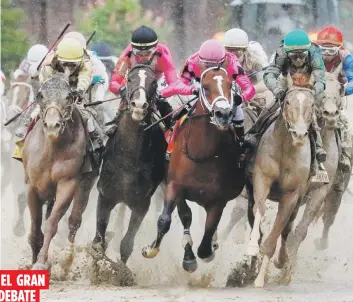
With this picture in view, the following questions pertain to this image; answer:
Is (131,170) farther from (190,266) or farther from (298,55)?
(298,55)

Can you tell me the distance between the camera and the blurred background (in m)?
28.8

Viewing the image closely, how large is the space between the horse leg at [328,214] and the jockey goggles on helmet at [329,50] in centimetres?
194

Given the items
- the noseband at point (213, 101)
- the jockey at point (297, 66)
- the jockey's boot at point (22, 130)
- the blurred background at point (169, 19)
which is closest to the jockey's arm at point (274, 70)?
the jockey at point (297, 66)

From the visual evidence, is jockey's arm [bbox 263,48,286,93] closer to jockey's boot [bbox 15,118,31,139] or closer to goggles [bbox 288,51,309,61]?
goggles [bbox 288,51,309,61]

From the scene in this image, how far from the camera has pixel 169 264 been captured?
14.9 m

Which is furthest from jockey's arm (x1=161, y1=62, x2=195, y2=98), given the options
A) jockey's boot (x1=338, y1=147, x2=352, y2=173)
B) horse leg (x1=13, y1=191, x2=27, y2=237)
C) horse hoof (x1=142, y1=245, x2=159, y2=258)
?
horse leg (x1=13, y1=191, x2=27, y2=237)

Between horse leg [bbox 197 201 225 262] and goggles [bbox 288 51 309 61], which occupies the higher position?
goggles [bbox 288 51 309 61]

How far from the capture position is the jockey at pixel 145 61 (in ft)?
47.0

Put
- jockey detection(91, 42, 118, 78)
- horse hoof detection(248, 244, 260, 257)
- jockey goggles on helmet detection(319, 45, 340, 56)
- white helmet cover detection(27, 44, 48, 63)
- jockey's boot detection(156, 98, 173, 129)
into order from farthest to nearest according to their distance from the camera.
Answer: jockey detection(91, 42, 118, 78), white helmet cover detection(27, 44, 48, 63), jockey goggles on helmet detection(319, 45, 340, 56), jockey's boot detection(156, 98, 173, 129), horse hoof detection(248, 244, 260, 257)

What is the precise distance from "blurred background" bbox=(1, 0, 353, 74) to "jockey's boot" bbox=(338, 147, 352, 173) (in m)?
13.5

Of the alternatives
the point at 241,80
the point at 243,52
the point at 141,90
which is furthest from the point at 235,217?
the point at 141,90

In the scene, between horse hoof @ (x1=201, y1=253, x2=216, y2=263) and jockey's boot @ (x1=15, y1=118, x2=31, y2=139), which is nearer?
horse hoof @ (x1=201, y1=253, x2=216, y2=263)

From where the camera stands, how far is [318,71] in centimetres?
1403

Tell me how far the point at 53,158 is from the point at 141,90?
1111mm
